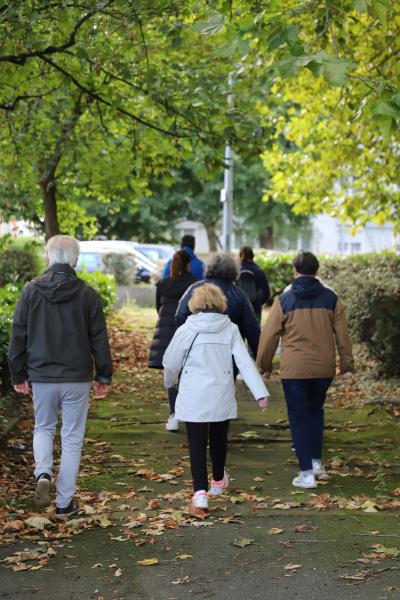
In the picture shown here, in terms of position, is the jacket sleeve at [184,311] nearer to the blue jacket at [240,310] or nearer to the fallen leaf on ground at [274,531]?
the blue jacket at [240,310]

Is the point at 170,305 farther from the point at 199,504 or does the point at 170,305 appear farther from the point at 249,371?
the point at 199,504

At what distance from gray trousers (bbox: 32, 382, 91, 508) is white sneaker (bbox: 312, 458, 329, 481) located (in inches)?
94.2

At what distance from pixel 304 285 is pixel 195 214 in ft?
149

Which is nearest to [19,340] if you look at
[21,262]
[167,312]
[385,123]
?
[385,123]

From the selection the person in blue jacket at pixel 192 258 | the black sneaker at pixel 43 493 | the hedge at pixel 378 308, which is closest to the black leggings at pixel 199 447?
the black sneaker at pixel 43 493

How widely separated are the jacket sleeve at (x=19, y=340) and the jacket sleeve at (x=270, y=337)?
219cm

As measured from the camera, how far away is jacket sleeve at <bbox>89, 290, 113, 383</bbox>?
7648 millimetres

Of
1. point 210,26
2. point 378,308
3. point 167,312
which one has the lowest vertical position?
point 378,308

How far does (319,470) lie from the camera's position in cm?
924

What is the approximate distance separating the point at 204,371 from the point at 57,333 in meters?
1.12

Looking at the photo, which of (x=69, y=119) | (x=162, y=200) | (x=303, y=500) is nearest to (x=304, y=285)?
(x=303, y=500)

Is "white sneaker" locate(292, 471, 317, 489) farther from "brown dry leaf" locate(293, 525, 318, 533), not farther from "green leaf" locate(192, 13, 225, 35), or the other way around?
"green leaf" locate(192, 13, 225, 35)

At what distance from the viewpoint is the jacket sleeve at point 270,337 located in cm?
894

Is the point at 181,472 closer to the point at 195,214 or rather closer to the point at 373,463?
the point at 373,463
